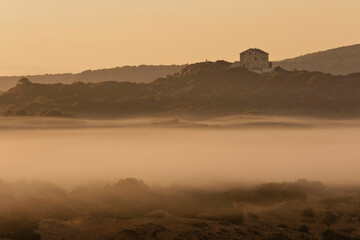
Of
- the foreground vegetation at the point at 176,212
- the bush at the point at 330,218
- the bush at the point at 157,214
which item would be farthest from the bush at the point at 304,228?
the bush at the point at 157,214

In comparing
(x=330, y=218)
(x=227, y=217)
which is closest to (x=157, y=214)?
(x=227, y=217)

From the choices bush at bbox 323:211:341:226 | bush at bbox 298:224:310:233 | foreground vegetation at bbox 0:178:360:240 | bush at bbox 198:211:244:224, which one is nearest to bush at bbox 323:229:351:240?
foreground vegetation at bbox 0:178:360:240

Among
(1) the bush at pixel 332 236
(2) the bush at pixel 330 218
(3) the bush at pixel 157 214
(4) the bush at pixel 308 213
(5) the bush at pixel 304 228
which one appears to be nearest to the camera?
(1) the bush at pixel 332 236

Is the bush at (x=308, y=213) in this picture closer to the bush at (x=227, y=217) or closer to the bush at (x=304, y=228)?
the bush at (x=304, y=228)

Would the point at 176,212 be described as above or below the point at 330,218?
above

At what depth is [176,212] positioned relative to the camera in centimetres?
7175

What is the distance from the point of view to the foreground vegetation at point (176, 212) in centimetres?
5856

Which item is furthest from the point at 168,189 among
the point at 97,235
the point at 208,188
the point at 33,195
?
the point at 97,235

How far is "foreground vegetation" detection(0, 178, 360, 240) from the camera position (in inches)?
2306

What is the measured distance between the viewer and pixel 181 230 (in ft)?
196

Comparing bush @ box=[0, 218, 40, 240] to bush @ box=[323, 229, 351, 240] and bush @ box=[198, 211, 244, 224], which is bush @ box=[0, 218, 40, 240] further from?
bush @ box=[323, 229, 351, 240]

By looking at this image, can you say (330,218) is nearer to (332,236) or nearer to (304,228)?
(304,228)

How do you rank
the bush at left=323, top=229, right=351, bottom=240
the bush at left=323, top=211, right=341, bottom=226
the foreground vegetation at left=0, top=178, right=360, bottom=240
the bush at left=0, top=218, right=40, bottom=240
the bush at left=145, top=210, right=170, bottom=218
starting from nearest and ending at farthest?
the bush at left=0, top=218, right=40, bottom=240, the foreground vegetation at left=0, top=178, right=360, bottom=240, the bush at left=323, top=229, right=351, bottom=240, the bush at left=145, top=210, right=170, bottom=218, the bush at left=323, top=211, right=341, bottom=226

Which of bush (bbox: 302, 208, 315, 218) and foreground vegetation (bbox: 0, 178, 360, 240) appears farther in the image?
bush (bbox: 302, 208, 315, 218)
